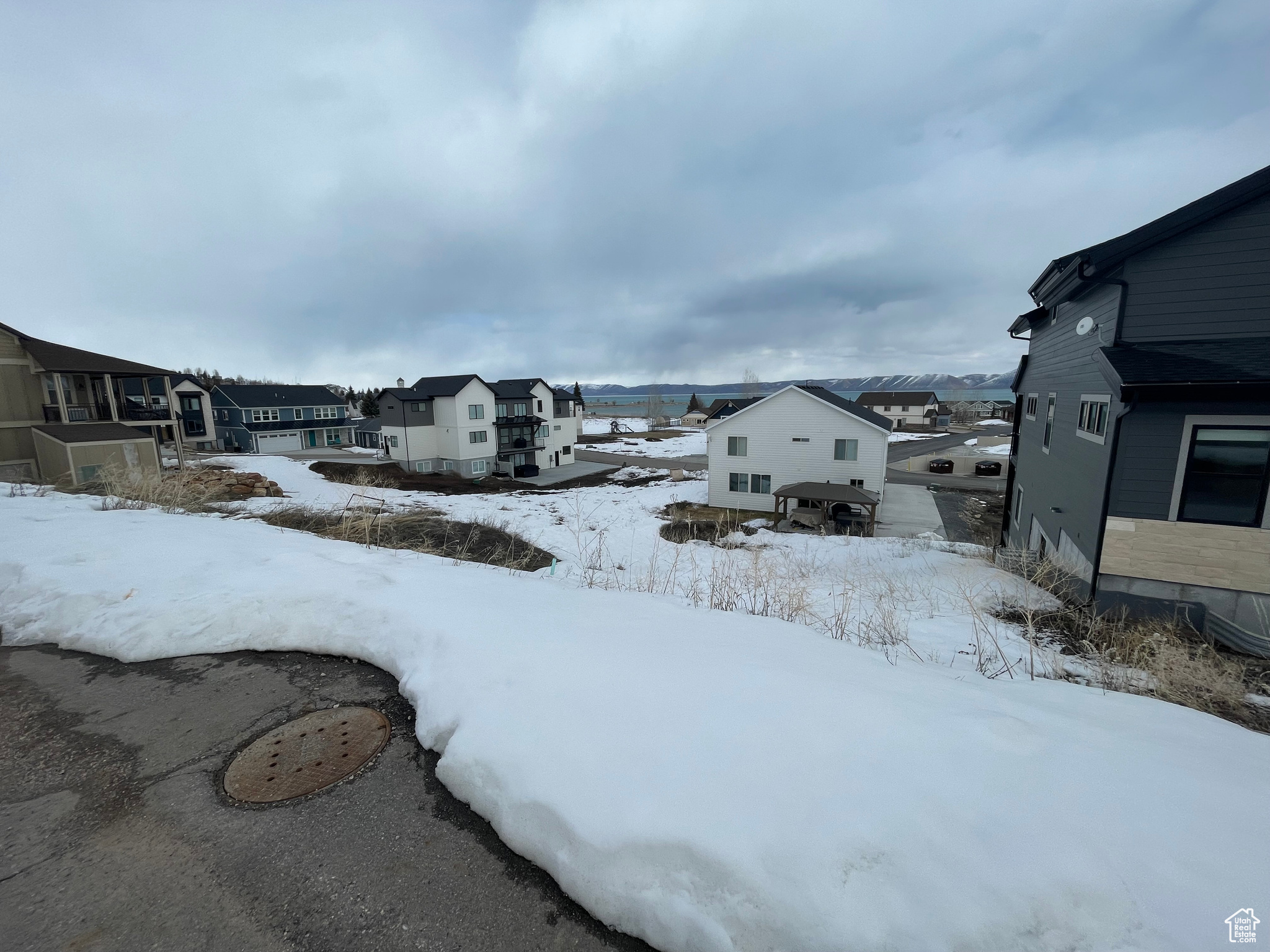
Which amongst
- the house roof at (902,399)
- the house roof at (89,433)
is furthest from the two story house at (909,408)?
the house roof at (89,433)

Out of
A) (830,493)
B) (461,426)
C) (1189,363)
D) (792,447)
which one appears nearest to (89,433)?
(461,426)

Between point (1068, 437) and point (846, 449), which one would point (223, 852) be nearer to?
point (1068, 437)

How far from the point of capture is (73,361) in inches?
924

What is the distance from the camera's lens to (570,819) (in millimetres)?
2701

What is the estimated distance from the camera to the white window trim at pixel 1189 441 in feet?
25.2

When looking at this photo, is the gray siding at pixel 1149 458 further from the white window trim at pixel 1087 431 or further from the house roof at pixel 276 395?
the house roof at pixel 276 395

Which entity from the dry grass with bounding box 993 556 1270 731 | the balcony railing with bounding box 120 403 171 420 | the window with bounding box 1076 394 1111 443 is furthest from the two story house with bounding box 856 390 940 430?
the balcony railing with bounding box 120 403 171 420

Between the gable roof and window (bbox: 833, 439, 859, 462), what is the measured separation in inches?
51.0

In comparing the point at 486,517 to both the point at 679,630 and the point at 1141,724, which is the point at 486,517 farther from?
the point at 1141,724

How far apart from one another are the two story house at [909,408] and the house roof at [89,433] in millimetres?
85222

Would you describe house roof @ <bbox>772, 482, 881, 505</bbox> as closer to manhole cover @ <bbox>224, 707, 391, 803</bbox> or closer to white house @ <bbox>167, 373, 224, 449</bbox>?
manhole cover @ <bbox>224, 707, 391, 803</bbox>

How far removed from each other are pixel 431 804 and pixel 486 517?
18.1 m

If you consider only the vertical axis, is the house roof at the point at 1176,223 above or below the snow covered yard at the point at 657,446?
above

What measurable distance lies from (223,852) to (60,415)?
32.1 m
